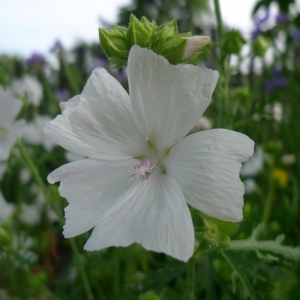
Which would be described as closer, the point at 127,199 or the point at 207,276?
the point at 127,199

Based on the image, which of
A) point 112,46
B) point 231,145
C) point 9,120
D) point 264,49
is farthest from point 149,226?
point 264,49

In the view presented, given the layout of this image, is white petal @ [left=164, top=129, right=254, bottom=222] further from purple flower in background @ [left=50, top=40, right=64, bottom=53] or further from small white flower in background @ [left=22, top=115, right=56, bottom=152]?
purple flower in background @ [left=50, top=40, right=64, bottom=53]

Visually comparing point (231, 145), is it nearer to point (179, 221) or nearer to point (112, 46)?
point (179, 221)

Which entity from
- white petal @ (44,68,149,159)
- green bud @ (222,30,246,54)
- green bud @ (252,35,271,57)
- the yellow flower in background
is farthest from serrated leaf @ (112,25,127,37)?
the yellow flower in background

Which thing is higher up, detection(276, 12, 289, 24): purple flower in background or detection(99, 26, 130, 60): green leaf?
detection(99, 26, 130, 60): green leaf

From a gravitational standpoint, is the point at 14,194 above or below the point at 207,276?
below

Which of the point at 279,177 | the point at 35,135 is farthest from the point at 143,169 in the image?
the point at 35,135

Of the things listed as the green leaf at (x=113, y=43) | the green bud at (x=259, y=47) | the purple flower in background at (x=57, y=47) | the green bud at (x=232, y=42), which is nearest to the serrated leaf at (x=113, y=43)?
the green leaf at (x=113, y=43)
